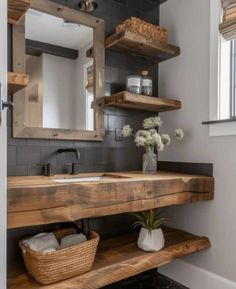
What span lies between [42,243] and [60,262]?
22 cm

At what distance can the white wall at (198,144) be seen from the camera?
6.32 feet

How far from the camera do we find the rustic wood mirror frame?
1736 mm

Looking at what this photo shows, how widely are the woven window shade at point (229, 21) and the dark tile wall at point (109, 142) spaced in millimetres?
686

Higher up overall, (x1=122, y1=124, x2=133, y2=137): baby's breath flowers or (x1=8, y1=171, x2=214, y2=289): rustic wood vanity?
(x1=122, y1=124, x2=133, y2=137): baby's breath flowers

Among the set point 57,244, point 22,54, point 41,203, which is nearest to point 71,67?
point 22,54

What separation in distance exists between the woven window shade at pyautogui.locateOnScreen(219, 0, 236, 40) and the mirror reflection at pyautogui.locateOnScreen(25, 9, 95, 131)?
0.98m

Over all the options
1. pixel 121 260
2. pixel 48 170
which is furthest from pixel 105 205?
pixel 48 170

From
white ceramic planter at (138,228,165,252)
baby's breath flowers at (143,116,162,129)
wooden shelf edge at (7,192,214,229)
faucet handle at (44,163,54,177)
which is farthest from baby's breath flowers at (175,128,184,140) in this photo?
faucet handle at (44,163,54,177)

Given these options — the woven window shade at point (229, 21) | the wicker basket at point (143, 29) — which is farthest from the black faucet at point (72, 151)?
the woven window shade at point (229, 21)

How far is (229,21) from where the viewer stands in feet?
6.25

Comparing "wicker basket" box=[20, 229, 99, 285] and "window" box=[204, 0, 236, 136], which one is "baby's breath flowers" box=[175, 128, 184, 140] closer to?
"window" box=[204, 0, 236, 136]

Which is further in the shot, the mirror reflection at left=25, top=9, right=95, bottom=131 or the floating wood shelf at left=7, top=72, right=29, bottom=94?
the mirror reflection at left=25, top=9, right=95, bottom=131

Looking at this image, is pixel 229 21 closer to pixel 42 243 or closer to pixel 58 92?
pixel 58 92

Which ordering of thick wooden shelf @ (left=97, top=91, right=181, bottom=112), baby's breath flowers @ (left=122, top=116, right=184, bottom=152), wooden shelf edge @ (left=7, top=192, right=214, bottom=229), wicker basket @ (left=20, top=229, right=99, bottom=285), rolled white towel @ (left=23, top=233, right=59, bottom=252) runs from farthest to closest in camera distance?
baby's breath flowers @ (left=122, top=116, right=184, bottom=152)
thick wooden shelf @ (left=97, top=91, right=181, bottom=112)
rolled white towel @ (left=23, top=233, right=59, bottom=252)
wicker basket @ (left=20, top=229, right=99, bottom=285)
wooden shelf edge @ (left=7, top=192, right=214, bottom=229)
